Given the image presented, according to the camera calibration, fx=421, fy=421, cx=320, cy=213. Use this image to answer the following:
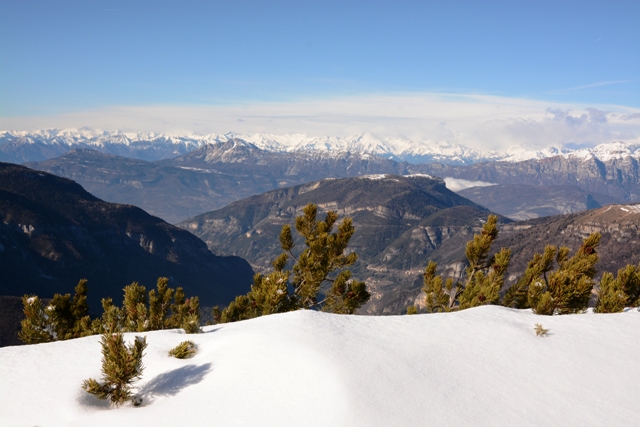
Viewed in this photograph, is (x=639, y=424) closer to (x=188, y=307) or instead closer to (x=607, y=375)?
(x=607, y=375)

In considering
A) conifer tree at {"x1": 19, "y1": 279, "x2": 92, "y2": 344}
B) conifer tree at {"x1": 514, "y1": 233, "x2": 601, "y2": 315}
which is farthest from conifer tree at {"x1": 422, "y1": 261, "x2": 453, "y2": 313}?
conifer tree at {"x1": 19, "y1": 279, "x2": 92, "y2": 344}

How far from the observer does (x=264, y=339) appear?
37.1ft

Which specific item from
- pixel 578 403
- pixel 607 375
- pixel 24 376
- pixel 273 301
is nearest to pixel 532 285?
pixel 607 375

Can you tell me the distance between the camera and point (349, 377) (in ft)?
30.8

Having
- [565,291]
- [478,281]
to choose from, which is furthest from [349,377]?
[478,281]

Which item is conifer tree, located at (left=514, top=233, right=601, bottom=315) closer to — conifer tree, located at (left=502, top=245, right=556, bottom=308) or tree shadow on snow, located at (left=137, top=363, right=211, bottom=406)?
conifer tree, located at (left=502, top=245, right=556, bottom=308)

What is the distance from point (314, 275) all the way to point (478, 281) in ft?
27.8

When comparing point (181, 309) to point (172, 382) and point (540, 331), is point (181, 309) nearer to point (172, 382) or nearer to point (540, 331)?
point (172, 382)

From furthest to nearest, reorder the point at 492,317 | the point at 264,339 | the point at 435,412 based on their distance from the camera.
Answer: the point at 492,317
the point at 264,339
the point at 435,412

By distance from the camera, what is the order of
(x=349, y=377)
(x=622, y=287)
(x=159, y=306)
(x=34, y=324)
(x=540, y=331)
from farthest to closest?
1. (x=159, y=306)
2. (x=622, y=287)
3. (x=34, y=324)
4. (x=540, y=331)
5. (x=349, y=377)

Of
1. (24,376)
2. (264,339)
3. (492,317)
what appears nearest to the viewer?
(24,376)

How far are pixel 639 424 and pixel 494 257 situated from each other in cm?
1241

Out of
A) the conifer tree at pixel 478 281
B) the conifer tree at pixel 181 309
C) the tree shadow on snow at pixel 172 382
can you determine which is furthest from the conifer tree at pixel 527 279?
the tree shadow on snow at pixel 172 382

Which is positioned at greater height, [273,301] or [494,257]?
[494,257]
